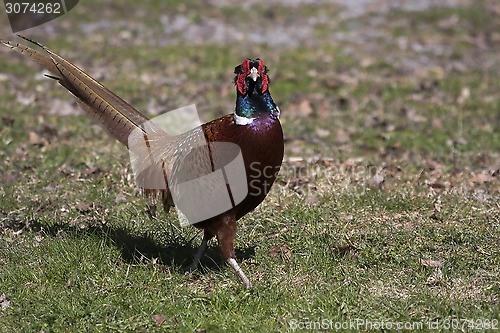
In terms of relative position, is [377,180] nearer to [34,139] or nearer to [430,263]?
[430,263]

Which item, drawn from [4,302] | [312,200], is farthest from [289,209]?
[4,302]

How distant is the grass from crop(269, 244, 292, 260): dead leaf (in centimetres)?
2

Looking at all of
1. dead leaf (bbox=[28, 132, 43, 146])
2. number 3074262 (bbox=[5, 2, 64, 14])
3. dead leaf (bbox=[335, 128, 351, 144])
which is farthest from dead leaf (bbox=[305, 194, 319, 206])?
number 3074262 (bbox=[5, 2, 64, 14])

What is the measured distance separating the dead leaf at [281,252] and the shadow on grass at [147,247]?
149mm

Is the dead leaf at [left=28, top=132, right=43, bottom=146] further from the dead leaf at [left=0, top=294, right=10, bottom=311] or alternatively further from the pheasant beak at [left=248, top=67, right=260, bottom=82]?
the pheasant beak at [left=248, top=67, right=260, bottom=82]

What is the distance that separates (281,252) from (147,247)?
3.29ft

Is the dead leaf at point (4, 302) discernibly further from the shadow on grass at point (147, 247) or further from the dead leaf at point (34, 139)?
the dead leaf at point (34, 139)

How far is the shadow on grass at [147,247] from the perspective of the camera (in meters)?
5.43

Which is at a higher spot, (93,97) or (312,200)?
(93,97)

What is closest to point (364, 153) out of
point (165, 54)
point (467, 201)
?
point (467, 201)

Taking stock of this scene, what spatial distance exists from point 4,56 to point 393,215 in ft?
25.5

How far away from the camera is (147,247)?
222 inches

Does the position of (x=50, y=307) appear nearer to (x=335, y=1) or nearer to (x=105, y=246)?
(x=105, y=246)

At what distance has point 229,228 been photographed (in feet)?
16.8
